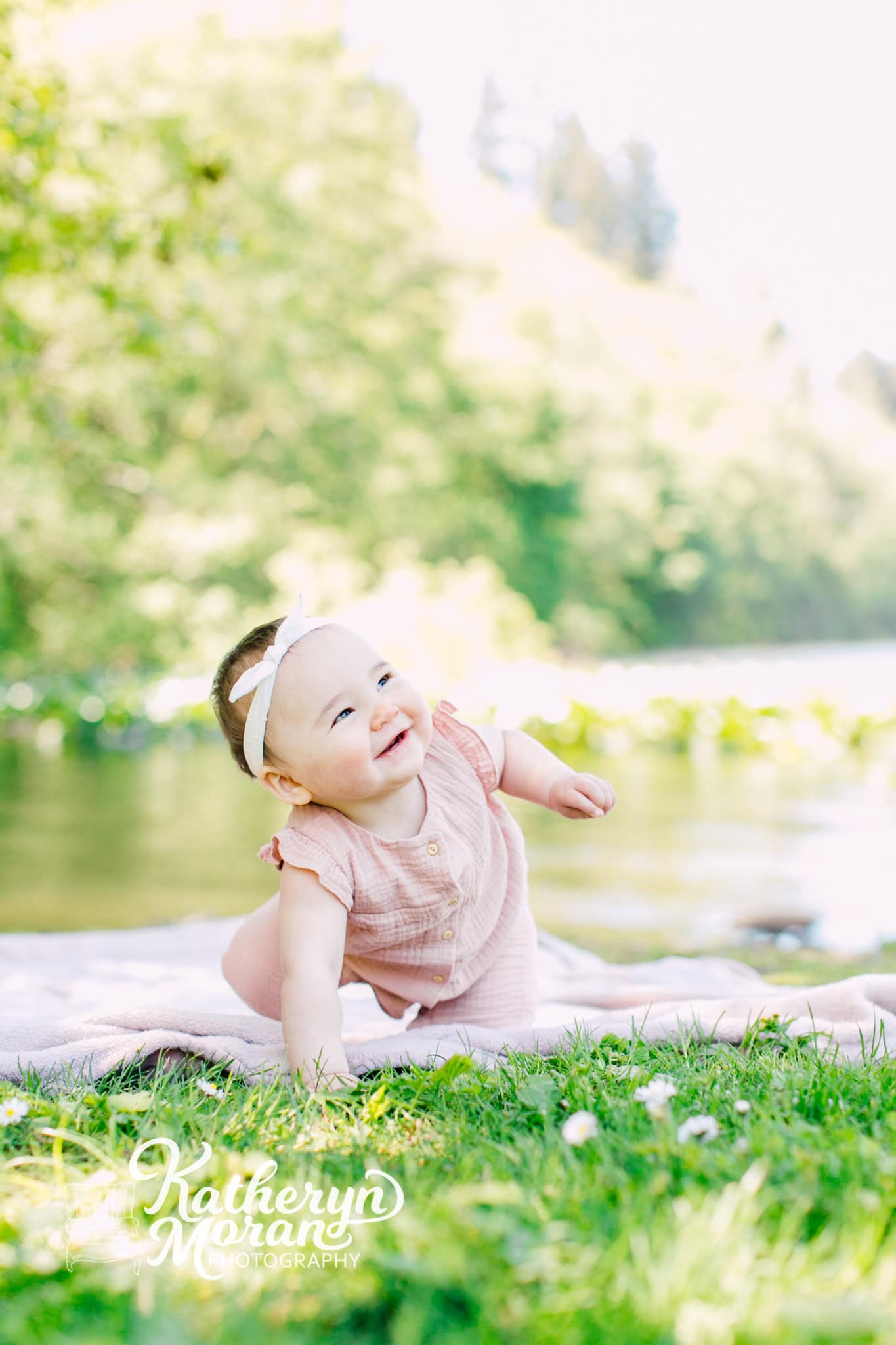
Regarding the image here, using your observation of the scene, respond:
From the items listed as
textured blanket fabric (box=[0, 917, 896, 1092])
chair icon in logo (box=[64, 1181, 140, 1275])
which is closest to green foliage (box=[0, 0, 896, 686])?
textured blanket fabric (box=[0, 917, 896, 1092])

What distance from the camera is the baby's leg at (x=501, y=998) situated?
1.97 meters

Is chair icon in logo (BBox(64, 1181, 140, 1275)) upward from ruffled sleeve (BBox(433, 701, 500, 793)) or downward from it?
downward

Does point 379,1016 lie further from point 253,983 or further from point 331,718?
point 331,718

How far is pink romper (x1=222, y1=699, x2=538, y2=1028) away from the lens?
5.90 ft

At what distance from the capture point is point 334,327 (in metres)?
15.2

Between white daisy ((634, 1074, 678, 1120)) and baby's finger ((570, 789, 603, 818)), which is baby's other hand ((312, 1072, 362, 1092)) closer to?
white daisy ((634, 1074, 678, 1120))

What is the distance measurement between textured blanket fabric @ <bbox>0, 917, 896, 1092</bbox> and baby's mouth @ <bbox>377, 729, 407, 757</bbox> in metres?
0.41

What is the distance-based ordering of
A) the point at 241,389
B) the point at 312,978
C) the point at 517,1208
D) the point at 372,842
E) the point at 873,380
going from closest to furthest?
the point at 517,1208, the point at 312,978, the point at 372,842, the point at 241,389, the point at 873,380

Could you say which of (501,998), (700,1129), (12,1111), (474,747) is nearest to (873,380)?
(474,747)

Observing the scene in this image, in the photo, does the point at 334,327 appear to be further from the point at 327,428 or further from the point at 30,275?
the point at 30,275

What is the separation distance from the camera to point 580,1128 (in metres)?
1.24

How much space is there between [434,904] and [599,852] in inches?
115

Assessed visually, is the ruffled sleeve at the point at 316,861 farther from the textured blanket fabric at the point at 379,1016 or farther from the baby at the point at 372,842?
the textured blanket fabric at the point at 379,1016

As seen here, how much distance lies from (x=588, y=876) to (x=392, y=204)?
44.9 feet
